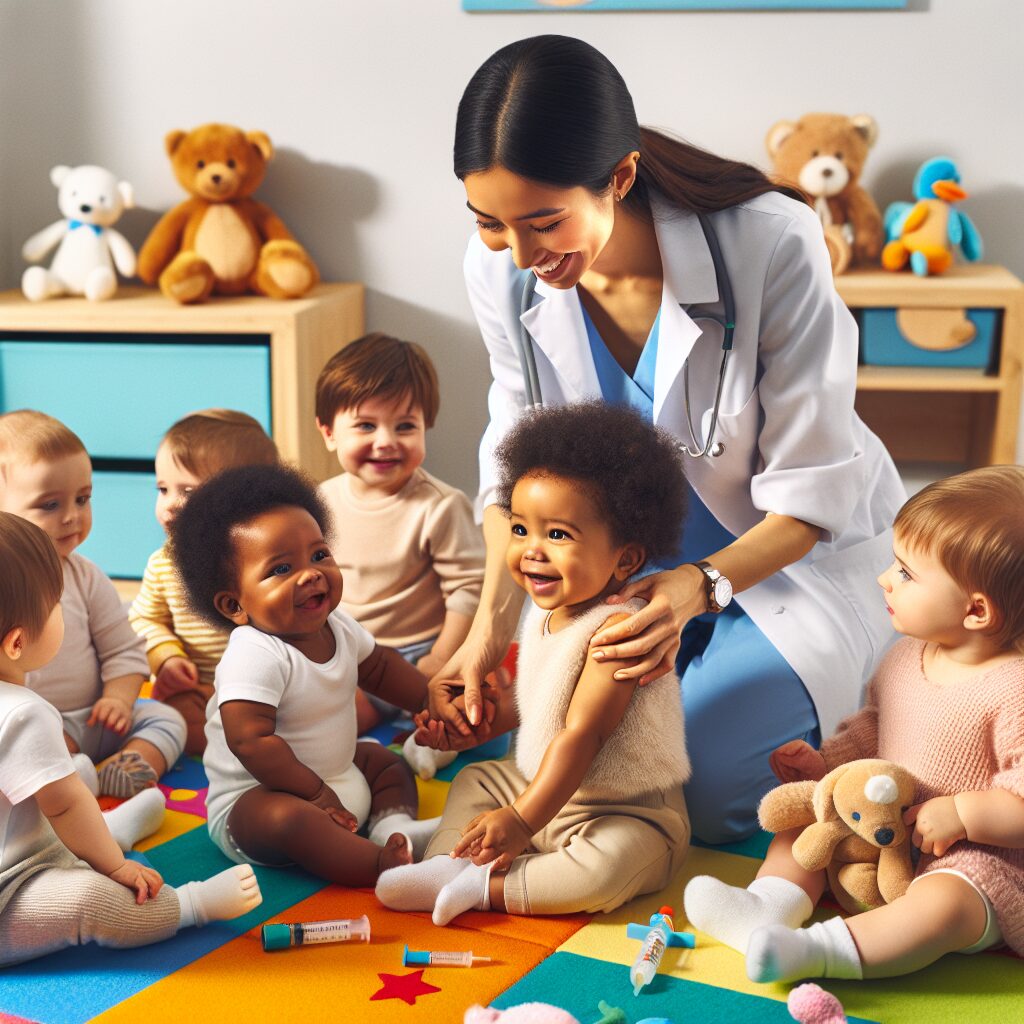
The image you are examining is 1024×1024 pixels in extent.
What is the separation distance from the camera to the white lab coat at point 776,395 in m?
1.52

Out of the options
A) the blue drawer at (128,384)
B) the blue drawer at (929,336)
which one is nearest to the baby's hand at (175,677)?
the blue drawer at (128,384)

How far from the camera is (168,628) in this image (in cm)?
198

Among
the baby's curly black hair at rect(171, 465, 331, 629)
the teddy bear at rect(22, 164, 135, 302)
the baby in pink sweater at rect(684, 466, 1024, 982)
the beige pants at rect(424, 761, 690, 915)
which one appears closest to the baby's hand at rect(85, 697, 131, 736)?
the baby's curly black hair at rect(171, 465, 331, 629)

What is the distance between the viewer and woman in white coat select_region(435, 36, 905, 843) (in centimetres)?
151

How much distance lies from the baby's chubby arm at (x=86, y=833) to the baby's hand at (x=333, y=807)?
0.69 feet

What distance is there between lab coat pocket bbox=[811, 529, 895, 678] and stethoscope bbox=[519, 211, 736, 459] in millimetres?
219

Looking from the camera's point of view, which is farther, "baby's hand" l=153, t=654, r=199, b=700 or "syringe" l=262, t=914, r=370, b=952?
"baby's hand" l=153, t=654, r=199, b=700

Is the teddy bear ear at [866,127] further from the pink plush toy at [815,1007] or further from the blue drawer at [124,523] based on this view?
the pink plush toy at [815,1007]

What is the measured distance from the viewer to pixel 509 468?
1432 millimetres

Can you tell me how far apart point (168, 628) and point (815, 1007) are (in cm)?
118

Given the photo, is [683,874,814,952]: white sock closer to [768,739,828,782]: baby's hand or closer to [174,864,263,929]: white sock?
[768,739,828,782]: baby's hand

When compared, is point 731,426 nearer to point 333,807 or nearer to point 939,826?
point 939,826

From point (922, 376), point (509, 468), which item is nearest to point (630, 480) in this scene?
point (509, 468)

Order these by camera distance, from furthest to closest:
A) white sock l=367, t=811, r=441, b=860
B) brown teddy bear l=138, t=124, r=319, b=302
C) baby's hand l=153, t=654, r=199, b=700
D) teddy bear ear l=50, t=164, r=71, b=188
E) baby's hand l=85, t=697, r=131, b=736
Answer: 1. teddy bear ear l=50, t=164, r=71, b=188
2. brown teddy bear l=138, t=124, r=319, b=302
3. baby's hand l=153, t=654, r=199, b=700
4. baby's hand l=85, t=697, r=131, b=736
5. white sock l=367, t=811, r=441, b=860
